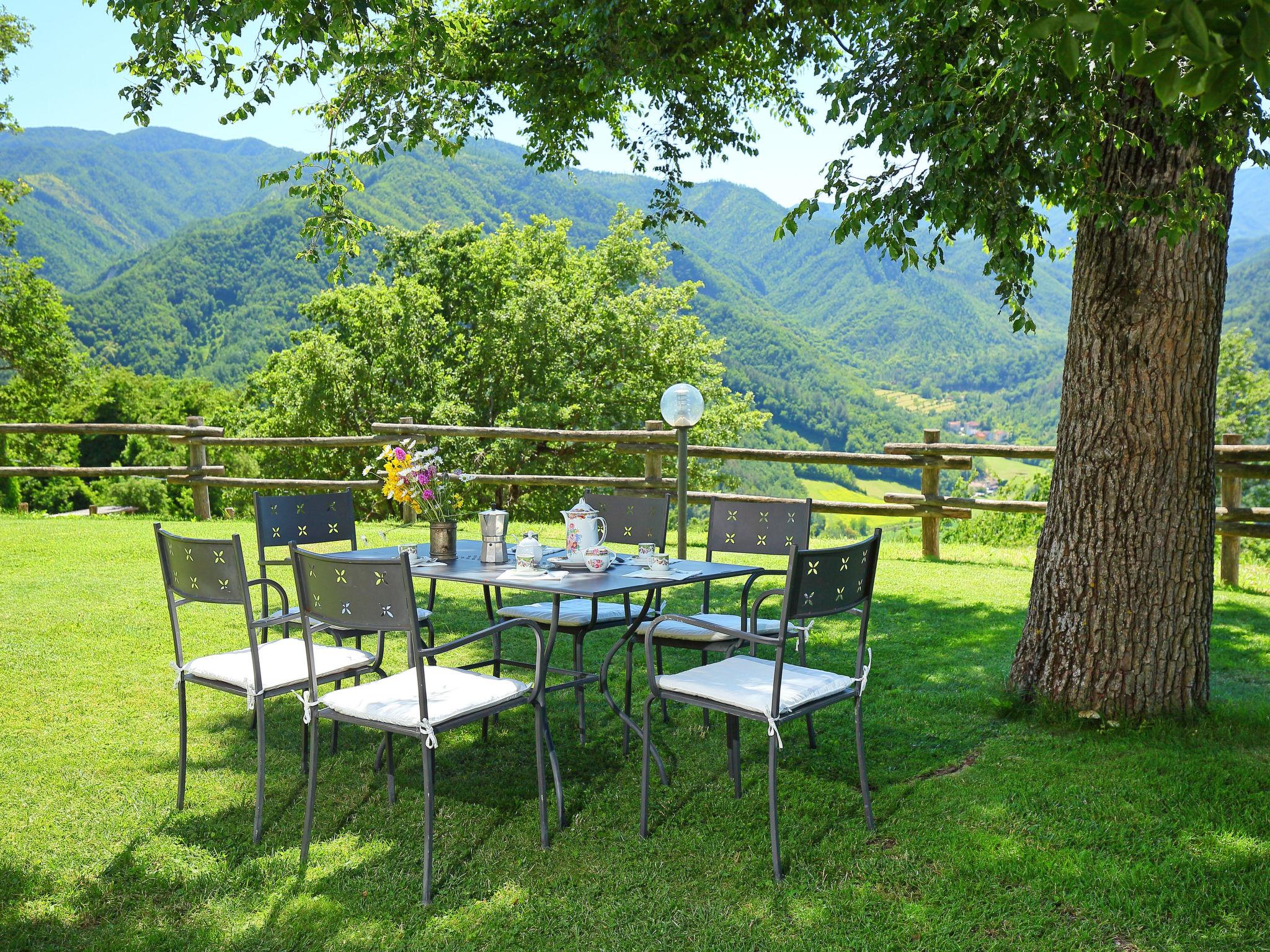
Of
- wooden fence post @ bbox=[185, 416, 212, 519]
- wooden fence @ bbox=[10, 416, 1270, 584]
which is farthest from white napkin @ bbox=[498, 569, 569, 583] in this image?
wooden fence post @ bbox=[185, 416, 212, 519]

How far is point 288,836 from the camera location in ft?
8.87

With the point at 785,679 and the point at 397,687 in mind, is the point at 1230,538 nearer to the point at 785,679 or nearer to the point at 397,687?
the point at 785,679

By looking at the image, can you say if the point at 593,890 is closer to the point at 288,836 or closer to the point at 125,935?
the point at 288,836

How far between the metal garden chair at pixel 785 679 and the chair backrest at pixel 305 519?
1.87 m

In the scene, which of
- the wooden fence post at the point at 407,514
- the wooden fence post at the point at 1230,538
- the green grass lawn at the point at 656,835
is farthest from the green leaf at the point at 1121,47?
the wooden fence post at the point at 407,514

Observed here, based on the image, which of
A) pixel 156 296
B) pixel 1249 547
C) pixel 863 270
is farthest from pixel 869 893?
pixel 863 270

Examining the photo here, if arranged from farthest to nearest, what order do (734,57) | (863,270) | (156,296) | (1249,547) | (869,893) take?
(863,270)
(156,296)
(1249,547)
(734,57)
(869,893)

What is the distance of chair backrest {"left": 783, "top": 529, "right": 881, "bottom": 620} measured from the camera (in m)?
2.48

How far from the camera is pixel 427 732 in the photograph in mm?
2418

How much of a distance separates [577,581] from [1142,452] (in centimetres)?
208

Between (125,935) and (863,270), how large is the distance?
7384 centimetres

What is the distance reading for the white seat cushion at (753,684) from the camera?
102 inches

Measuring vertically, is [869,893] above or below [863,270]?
below

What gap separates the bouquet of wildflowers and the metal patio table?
0.59 feet
